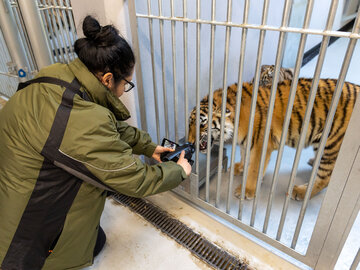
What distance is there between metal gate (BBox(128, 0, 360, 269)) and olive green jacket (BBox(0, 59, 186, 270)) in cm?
50

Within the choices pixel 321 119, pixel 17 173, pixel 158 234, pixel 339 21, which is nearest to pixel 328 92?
pixel 321 119

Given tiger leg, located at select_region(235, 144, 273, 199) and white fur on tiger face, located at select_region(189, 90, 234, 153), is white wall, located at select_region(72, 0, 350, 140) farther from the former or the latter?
tiger leg, located at select_region(235, 144, 273, 199)

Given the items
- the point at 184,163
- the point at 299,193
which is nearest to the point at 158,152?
the point at 184,163

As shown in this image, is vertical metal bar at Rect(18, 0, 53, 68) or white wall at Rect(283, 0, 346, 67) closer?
vertical metal bar at Rect(18, 0, 53, 68)

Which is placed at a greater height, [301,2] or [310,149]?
[301,2]

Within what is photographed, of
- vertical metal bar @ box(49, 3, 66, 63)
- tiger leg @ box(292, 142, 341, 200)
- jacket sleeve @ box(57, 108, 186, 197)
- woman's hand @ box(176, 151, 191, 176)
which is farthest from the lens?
vertical metal bar @ box(49, 3, 66, 63)

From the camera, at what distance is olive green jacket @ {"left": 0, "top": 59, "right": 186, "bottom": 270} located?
42.7 inches

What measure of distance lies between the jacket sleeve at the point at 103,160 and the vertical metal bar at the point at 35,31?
136 cm

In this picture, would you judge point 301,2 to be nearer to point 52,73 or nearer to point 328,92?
point 328,92

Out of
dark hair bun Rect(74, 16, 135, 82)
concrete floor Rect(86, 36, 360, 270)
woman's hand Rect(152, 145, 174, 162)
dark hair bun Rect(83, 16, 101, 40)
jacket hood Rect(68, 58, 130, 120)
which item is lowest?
concrete floor Rect(86, 36, 360, 270)

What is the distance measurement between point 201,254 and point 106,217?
0.73 m

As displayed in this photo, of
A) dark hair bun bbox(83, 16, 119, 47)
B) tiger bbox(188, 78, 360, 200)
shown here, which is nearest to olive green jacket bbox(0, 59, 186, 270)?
dark hair bun bbox(83, 16, 119, 47)

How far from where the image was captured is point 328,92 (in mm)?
1812

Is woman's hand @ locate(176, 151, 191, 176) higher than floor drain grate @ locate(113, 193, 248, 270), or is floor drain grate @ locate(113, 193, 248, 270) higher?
woman's hand @ locate(176, 151, 191, 176)
